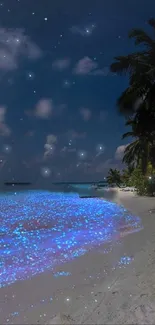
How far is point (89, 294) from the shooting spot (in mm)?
3789

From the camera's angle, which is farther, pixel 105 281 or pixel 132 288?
pixel 105 281

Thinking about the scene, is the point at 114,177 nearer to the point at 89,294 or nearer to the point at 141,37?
the point at 141,37

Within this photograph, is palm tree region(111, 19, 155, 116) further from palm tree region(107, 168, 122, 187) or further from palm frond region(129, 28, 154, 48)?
palm tree region(107, 168, 122, 187)

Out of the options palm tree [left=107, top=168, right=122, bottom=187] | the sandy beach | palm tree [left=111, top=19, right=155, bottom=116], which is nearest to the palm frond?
palm tree [left=111, top=19, right=155, bottom=116]

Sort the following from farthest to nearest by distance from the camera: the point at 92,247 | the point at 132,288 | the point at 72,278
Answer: the point at 92,247
the point at 72,278
the point at 132,288

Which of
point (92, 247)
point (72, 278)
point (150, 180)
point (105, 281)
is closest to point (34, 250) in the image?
point (92, 247)

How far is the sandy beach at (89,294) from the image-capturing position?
3.08m

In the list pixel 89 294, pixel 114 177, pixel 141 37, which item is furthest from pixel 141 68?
pixel 114 177

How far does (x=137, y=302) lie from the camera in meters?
3.26

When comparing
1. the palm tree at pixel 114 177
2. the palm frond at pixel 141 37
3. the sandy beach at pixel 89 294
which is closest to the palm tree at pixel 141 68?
the palm frond at pixel 141 37

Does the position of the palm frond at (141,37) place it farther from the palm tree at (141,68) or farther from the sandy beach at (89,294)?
the sandy beach at (89,294)

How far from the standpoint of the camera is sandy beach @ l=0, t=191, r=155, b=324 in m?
3.08

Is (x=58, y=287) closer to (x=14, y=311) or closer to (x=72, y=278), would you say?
(x=72, y=278)

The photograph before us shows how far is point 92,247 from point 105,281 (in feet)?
8.65
